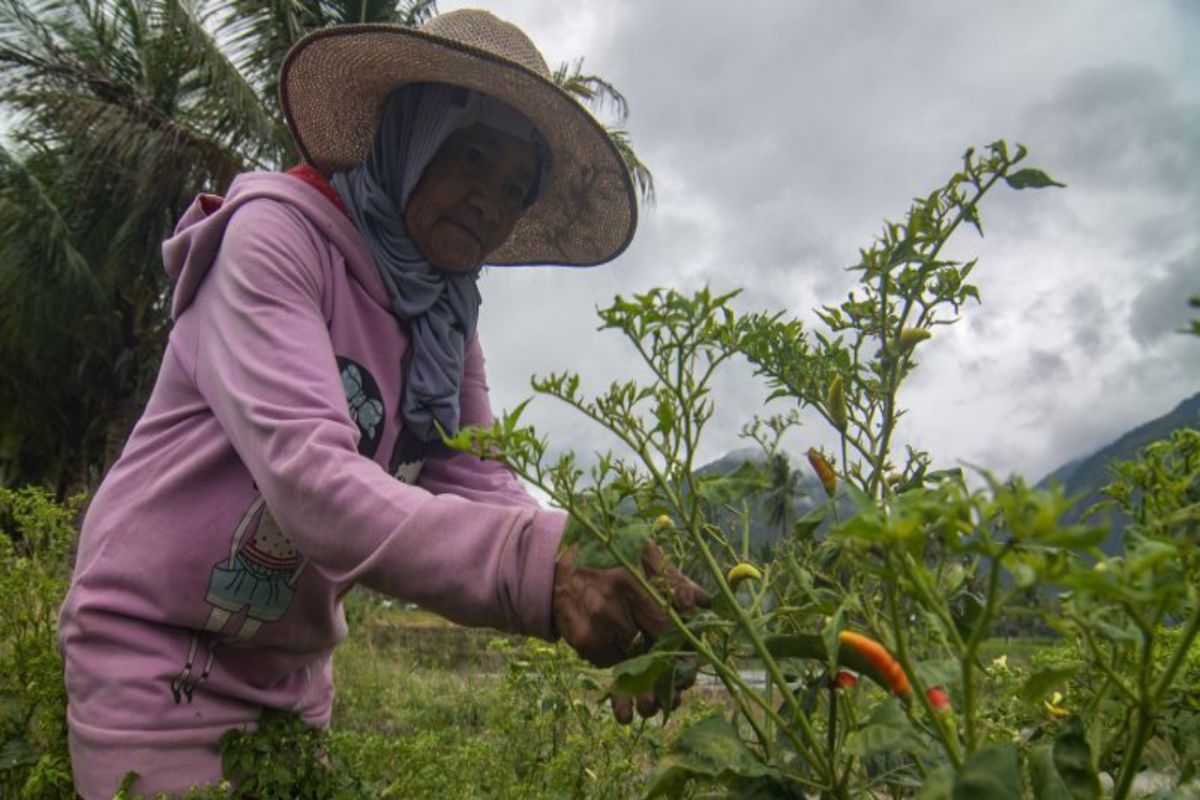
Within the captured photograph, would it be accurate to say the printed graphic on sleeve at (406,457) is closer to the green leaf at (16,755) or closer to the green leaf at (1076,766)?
the green leaf at (16,755)

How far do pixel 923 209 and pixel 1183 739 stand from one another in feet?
1.57

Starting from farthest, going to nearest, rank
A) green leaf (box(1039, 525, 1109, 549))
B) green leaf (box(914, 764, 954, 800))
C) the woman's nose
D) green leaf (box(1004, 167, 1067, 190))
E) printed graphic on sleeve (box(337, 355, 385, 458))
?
the woman's nose < printed graphic on sleeve (box(337, 355, 385, 458)) < green leaf (box(1004, 167, 1067, 190)) < green leaf (box(914, 764, 954, 800)) < green leaf (box(1039, 525, 1109, 549))

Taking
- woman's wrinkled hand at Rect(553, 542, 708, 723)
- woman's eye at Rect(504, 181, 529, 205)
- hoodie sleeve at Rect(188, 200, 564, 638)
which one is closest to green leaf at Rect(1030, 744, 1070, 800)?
woman's wrinkled hand at Rect(553, 542, 708, 723)

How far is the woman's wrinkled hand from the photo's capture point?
881 millimetres

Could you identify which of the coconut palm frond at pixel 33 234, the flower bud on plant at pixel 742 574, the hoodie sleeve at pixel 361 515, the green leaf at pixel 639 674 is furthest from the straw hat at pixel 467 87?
the coconut palm frond at pixel 33 234

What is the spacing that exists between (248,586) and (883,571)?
3.80 ft

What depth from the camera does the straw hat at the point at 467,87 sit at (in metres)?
1.68

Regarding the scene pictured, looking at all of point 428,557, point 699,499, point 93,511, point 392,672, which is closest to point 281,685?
point 93,511

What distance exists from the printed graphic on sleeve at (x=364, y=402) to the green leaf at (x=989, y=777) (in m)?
A: 1.23

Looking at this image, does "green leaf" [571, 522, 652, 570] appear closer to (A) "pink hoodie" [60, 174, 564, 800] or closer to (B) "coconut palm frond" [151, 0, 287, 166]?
(A) "pink hoodie" [60, 174, 564, 800]

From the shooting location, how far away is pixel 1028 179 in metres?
0.85

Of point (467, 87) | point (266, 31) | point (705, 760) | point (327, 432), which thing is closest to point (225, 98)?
point (266, 31)

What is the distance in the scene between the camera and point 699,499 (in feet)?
2.59

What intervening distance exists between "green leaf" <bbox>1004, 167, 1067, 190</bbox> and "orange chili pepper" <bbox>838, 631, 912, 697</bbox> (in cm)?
45
